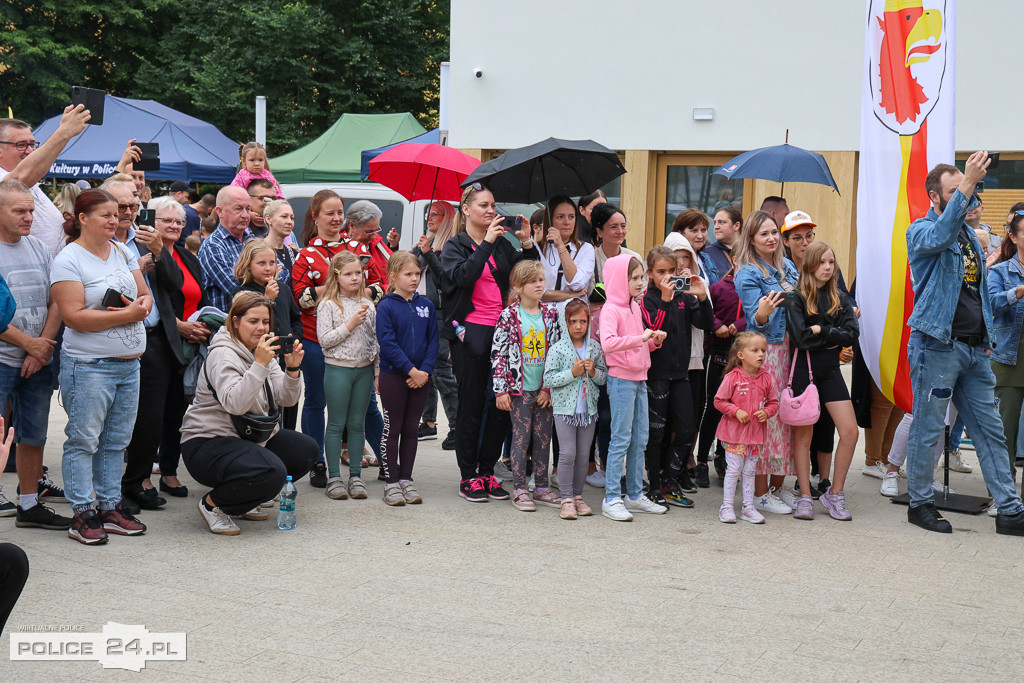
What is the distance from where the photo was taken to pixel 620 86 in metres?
15.3

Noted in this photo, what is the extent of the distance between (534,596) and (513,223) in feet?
10.1

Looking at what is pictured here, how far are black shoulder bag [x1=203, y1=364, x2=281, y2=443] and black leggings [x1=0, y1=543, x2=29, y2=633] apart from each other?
2.80m

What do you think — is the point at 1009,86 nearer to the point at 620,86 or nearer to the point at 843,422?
the point at 620,86

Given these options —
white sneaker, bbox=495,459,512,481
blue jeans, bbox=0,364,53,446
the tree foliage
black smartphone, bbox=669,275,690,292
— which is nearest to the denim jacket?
black smartphone, bbox=669,275,690,292

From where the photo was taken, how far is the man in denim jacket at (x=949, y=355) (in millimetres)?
6336

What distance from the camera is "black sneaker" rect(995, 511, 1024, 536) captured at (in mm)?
6422

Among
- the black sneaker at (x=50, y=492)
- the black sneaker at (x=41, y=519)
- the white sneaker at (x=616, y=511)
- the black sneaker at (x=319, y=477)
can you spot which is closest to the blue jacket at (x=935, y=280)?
the white sneaker at (x=616, y=511)

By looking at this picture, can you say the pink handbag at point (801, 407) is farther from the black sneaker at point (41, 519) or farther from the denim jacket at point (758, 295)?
the black sneaker at point (41, 519)

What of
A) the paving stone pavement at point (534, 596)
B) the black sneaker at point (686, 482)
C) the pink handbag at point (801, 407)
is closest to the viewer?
the paving stone pavement at point (534, 596)

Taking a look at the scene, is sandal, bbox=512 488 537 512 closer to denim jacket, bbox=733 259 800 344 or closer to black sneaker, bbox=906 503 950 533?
denim jacket, bbox=733 259 800 344

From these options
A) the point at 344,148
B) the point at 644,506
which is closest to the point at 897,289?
the point at 644,506

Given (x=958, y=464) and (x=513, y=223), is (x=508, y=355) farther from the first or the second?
(x=958, y=464)

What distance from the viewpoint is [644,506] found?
6.79 meters

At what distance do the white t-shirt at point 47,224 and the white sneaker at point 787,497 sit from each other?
4860 millimetres
